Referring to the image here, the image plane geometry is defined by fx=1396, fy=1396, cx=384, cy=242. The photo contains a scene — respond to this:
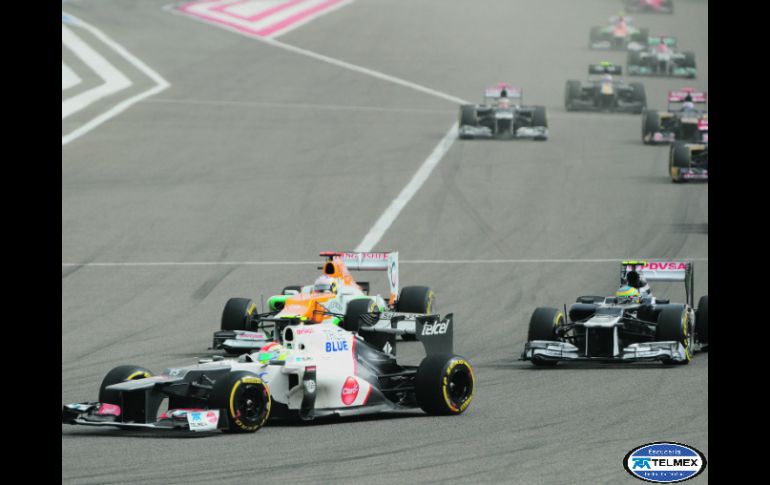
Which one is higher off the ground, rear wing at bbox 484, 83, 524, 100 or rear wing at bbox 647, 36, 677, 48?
rear wing at bbox 647, 36, 677, 48

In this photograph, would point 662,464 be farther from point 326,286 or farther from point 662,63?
point 662,63

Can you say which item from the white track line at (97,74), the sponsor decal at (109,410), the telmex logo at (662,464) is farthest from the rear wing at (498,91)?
the telmex logo at (662,464)

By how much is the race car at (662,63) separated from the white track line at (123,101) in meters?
20.7

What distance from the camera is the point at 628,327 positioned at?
20.5 m

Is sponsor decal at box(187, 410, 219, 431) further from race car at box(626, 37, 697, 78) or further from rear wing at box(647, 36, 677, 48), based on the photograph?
rear wing at box(647, 36, 677, 48)

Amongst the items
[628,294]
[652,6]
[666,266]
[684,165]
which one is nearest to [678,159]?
[684,165]

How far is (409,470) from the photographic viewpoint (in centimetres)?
1282

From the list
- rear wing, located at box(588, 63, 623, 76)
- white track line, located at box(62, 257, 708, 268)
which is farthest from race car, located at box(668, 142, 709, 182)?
rear wing, located at box(588, 63, 623, 76)

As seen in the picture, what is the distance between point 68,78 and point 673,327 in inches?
1624

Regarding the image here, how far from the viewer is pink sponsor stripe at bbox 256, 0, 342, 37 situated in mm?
69625

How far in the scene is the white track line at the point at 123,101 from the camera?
47312 mm

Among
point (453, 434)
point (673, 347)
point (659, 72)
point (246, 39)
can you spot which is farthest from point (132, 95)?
point (453, 434)

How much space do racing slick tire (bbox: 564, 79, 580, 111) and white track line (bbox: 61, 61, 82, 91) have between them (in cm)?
1944
